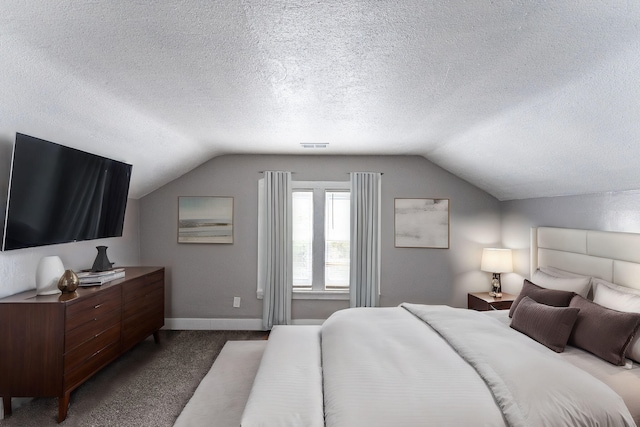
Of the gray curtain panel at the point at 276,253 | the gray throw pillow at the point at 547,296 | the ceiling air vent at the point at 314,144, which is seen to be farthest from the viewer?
the gray curtain panel at the point at 276,253

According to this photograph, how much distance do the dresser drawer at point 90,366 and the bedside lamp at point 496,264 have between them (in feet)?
13.1

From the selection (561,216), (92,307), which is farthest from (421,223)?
(92,307)

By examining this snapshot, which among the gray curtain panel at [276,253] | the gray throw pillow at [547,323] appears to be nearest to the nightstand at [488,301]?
the gray throw pillow at [547,323]

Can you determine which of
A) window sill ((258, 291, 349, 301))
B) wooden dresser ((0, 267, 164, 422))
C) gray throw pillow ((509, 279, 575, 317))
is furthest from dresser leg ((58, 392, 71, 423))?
gray throw pillow ((509, 279, 575, 317))

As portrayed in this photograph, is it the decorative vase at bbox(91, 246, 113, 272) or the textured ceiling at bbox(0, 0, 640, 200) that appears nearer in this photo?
the textured ceiling at bbox(0, 0, 640, 200)

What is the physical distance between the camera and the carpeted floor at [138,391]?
8.38 ft

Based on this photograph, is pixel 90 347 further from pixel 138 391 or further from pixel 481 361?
pixel 481 361

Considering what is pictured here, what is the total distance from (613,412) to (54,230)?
368cm

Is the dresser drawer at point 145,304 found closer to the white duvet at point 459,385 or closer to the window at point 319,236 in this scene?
the window at point 319,236

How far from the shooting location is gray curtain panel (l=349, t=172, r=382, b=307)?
4.57 metres

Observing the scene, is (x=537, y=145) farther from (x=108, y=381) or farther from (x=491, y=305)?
(x=108, y=381)

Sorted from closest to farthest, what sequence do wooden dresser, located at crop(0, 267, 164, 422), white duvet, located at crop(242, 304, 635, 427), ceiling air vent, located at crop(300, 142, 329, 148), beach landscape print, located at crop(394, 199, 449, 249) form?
white duvet, located at crop(242, 304, 635, 427), wooden dresser, located at crop(0, 267, 164, 422), ceiling air vent, located at crop(300, 142, 329, 148), beach landscape print, located at crop(394, 199, 449, 249)

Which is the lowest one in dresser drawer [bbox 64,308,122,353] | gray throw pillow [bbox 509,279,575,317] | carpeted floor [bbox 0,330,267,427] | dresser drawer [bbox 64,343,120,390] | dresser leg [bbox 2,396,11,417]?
carpeted floor [bbox 0,330,267,427]

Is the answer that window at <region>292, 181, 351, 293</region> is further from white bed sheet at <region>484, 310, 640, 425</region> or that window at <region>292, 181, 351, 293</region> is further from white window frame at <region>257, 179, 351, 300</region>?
white bed sheet at <region>484, 310, 640, 425</region>
